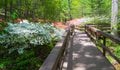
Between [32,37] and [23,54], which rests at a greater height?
[32,37]

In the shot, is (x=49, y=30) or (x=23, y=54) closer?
(x=23, y=54)

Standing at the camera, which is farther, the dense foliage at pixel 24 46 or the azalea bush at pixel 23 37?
the azalea bush at pixel 23 37

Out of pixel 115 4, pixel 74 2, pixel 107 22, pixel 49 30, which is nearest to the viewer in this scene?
pixel 49 30

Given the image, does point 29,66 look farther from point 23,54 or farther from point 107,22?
point 107,22

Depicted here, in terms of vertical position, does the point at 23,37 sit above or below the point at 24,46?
above

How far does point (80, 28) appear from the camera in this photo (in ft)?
81.4

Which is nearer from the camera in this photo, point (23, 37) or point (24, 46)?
point (23, 37)

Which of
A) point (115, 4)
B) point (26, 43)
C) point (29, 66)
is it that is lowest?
point (29, 66)

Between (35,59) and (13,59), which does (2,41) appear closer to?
(13,59)

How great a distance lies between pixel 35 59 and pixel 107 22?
637 inches

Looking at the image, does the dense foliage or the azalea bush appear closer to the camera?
the dense foliage

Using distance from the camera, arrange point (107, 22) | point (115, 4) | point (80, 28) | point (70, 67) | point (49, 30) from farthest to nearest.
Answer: point (80, 28) < point (107, 22) < point (115, 4) < point (49, 30) < point (70, 67)

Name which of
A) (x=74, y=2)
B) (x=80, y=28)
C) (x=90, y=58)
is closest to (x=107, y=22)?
(x=80, y=28)

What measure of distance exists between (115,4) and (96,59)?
9.51 m
